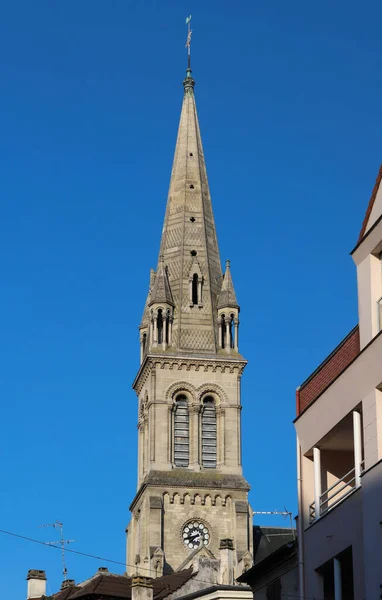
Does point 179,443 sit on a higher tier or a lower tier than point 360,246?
higher

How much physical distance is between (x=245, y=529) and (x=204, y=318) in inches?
596

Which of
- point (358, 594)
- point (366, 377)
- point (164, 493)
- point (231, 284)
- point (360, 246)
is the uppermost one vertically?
point (231, 284)

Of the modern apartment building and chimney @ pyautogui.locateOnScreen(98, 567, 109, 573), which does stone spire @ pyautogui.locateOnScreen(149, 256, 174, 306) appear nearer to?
chimney @ pyautogui.locateOnScreen(98, 567, 109, 573)

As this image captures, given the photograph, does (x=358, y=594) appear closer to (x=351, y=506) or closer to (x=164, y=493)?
(x=351, y=506)

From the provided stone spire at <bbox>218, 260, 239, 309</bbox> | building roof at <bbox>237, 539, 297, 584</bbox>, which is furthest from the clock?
building roof at <bbox>237, 539, 297, 584</bbox>

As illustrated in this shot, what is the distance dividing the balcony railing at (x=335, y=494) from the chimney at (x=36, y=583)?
139 ft

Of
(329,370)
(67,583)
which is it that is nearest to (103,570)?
(67,583)

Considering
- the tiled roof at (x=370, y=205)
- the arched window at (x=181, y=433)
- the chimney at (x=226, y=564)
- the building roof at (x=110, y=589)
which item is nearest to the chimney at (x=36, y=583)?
the building roof at (x=110, y=589)

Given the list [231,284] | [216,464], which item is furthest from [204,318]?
[216,464]

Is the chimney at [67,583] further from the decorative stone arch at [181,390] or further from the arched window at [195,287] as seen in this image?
the arched window at [195,287]

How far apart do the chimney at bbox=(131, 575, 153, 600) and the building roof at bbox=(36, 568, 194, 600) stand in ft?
2.87

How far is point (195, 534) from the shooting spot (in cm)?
9475

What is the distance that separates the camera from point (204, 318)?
103 meters

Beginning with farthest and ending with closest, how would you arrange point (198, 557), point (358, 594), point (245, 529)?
point (245, 529), point (198, 557), point (358, 594)
